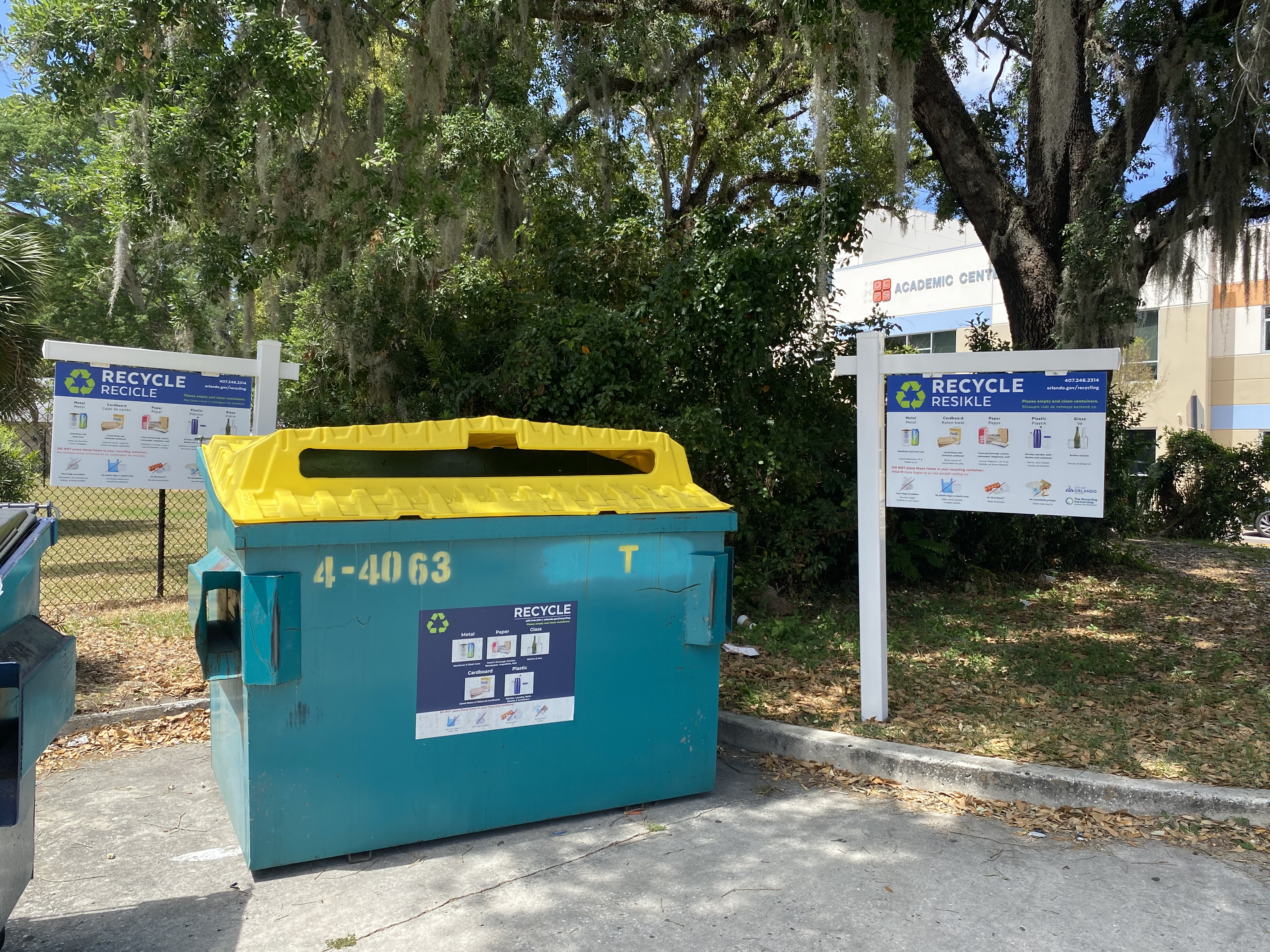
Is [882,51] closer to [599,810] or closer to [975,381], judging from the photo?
[975,381]

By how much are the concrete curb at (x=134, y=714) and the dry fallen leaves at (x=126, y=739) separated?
0.05ft

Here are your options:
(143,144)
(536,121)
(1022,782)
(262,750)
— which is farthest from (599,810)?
(536,121)

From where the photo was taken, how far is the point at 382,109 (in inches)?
431

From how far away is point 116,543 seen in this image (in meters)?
13.2

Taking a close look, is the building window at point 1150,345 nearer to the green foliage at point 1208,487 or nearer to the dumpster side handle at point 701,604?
the green foliage at point 1208,487

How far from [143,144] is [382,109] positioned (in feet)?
12.4

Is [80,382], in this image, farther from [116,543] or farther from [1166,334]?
[1166,334]

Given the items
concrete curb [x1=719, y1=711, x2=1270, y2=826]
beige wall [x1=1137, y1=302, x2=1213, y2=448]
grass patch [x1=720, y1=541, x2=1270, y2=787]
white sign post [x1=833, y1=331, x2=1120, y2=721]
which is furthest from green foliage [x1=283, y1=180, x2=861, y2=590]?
beige wall [x1=1137, y1=302, x2=1213, y2=448]

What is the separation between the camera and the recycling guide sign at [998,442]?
4.48m

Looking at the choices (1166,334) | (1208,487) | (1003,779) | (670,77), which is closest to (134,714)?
(1003,779)

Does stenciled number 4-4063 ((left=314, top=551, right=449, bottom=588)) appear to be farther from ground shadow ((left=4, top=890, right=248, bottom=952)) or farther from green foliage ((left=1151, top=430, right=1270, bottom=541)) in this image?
green foliage ((left=1151, top=430, right=1270, bottom=541))

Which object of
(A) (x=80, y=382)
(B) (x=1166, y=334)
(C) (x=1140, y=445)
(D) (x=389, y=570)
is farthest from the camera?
(B) (x=1166, y=334)

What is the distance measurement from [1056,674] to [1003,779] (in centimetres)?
197

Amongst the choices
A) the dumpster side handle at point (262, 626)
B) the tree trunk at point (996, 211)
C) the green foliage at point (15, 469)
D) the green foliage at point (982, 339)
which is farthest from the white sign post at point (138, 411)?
the tree trunk at point (996, 211)
